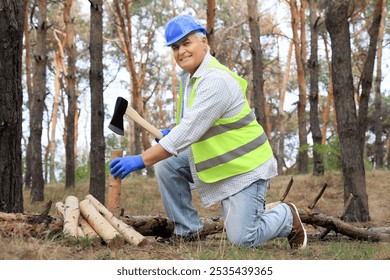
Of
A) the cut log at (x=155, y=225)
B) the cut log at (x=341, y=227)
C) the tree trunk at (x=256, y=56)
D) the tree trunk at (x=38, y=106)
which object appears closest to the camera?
the cut log at (x=155, y=225)

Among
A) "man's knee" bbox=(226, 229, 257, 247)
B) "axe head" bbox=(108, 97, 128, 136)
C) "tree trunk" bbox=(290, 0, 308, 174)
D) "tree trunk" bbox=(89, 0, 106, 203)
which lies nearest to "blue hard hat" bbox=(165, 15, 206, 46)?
"axe head" bbox=(108, 97, 128, 136)

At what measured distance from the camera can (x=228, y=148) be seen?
3771 mm

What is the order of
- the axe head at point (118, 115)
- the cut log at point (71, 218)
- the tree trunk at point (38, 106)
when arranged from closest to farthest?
the cut log at point (71, 218) → the axe head at point (118, 115) → the tree trunk at point (38, 106)

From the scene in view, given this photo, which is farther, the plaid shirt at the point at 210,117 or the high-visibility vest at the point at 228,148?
the high-visibility vest at the point at 228,148

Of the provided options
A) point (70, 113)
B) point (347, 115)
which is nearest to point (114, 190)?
point (347, 115)

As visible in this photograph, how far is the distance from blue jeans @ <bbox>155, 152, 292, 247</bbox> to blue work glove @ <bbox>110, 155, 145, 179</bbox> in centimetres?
64

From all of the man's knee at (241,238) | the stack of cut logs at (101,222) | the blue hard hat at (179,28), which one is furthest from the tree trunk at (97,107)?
the man's knee at (241,238)

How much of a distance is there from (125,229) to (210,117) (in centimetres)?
98

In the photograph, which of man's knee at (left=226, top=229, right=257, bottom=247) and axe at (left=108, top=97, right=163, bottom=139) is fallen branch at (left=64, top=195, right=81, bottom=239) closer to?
axe at (left=108, top=97, right=163, bottom=139)

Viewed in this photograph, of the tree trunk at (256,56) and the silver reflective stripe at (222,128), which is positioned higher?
the tree trunk at (256,56)

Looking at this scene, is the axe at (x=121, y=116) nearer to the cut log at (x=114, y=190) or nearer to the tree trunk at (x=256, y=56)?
the cut log at (x=114, y=190)

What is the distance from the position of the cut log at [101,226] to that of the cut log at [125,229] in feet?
→ 0.19

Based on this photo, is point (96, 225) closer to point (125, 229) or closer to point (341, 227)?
point (125, 229)

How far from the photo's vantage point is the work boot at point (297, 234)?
13.5ft
